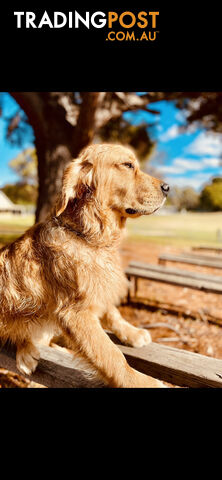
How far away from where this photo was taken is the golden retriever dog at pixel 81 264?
1.14 m

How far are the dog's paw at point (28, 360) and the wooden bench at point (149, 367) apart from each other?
2 cm

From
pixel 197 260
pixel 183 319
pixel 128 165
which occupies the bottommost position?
→ pixel 183 319

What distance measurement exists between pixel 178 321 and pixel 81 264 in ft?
5.91

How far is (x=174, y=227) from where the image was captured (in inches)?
195

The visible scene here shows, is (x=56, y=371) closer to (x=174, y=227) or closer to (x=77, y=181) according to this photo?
(x=77, y=181)

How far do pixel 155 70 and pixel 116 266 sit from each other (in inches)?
52.5

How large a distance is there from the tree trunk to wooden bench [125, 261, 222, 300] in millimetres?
1272

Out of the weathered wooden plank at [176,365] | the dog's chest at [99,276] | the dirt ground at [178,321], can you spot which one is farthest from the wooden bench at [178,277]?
the dog's chest at [99,276]

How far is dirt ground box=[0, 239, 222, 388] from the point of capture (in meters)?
2.10

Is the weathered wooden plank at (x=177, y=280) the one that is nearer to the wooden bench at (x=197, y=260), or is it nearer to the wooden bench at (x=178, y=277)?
the wooden bench at (x=178, y=277)

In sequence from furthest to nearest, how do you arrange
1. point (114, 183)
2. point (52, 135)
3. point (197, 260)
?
point (197, 260) → point (52, 135) → point (114, 183)

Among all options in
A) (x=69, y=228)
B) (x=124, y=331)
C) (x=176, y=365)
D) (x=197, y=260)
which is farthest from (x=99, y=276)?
(x=197, y=260)
